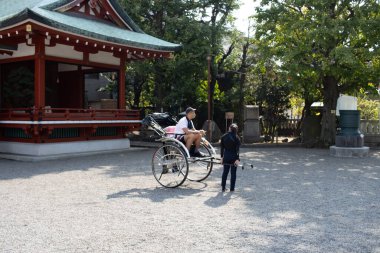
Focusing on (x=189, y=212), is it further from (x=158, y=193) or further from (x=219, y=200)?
(x=158, y=193)

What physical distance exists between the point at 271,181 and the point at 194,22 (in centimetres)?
1202

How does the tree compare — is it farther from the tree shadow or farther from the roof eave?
the tree shadow

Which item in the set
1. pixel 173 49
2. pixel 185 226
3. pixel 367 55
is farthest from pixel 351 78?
pixel 185 226

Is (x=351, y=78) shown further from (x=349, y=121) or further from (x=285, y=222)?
(x=285, y=222)

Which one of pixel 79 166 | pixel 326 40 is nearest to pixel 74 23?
pixel 79 166

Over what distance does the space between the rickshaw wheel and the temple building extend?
19.2ft

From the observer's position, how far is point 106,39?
13.7 meters

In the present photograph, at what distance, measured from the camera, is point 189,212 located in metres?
6.07

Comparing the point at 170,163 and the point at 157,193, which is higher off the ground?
the point at 170,163

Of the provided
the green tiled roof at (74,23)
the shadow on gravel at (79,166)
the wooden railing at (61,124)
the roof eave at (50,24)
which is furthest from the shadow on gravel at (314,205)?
the green tiled roof at (74,23)

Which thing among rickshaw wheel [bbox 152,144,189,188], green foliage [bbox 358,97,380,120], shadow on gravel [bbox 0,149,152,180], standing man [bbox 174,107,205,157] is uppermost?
green foliage [bbox 358,97,380,120]

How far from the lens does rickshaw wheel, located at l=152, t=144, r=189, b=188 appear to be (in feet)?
26.2

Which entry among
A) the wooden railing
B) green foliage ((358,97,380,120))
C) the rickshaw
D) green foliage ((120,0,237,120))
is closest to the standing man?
the rickshaw

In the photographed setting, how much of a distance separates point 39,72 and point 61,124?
5.80ft
